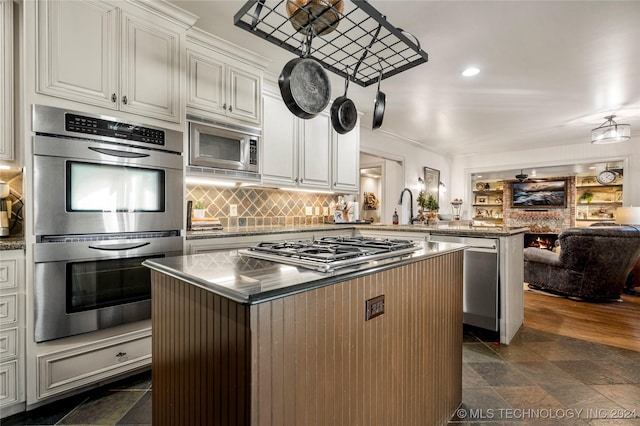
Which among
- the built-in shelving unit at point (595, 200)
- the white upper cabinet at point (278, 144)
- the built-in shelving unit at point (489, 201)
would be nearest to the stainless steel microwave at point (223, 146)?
the white upper cabinet at point (278, 144)

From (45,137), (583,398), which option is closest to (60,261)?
(45,137)

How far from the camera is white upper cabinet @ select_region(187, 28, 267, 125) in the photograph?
94.1 inches

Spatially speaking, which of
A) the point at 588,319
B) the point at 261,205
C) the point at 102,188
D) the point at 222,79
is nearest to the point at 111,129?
the point at 102,188

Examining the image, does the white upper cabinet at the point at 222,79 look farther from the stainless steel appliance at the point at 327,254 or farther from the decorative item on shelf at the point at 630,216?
the decorative item on shelf at the point at 630,216

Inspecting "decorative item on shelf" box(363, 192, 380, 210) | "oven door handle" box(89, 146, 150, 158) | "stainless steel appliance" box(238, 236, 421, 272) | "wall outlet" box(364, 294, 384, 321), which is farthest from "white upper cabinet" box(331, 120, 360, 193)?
"decorative item on shelf" box(363, 192, 380, 210)

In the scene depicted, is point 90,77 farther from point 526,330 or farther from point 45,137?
point 526,330

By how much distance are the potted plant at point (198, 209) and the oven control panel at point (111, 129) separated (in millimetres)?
799

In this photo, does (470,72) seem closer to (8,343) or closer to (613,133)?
(613,133)

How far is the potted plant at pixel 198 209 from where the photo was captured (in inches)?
109

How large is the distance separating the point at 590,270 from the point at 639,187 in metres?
3.02

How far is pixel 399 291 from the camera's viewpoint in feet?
4.13

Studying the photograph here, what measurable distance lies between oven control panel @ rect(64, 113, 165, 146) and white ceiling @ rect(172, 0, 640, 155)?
0.91 metres

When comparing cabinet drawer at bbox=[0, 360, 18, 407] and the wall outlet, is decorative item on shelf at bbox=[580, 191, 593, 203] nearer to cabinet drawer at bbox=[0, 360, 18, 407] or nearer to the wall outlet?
the wall outlet

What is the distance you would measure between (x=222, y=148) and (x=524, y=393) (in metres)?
2.75
